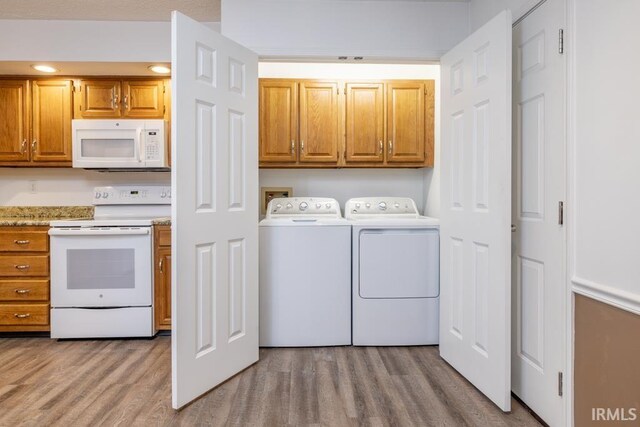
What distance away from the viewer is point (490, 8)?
2.32 m

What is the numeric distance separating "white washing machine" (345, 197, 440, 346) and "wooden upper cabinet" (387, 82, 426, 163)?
27.0 inches

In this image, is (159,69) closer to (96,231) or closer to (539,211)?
(96,231)

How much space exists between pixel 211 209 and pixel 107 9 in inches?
73.1

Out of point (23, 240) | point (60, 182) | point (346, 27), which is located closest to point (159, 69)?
point (60, 182)

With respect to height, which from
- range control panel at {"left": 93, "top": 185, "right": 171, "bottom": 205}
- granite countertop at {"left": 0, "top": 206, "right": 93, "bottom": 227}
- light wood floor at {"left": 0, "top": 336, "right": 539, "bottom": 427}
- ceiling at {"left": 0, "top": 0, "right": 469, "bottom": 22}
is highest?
ceiling at {"left": 0, "top": 0, "right": 469, "bottom": 22}

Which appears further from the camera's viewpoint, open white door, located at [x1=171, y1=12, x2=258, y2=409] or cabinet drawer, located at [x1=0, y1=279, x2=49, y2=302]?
cabinet drawer, located at [x1=0, y1=279, x2=49, y2=302]

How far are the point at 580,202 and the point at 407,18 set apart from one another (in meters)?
1.69

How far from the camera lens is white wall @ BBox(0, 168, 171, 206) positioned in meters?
3.50

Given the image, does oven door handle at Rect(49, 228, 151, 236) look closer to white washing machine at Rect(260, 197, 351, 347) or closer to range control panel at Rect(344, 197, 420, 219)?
white washing machine at Rect(260, 197, 351, 347)

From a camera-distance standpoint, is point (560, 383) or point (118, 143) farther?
point (118, 143)

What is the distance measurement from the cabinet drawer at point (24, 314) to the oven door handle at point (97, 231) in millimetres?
588

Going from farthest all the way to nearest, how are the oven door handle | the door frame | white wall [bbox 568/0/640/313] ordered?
the oven door handle < the door frame < white wall [bbox 568/0/640/313]

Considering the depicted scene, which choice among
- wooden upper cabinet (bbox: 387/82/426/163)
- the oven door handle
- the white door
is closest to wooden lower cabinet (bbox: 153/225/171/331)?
the oven door handle

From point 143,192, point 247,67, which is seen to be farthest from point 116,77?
point 247,67
